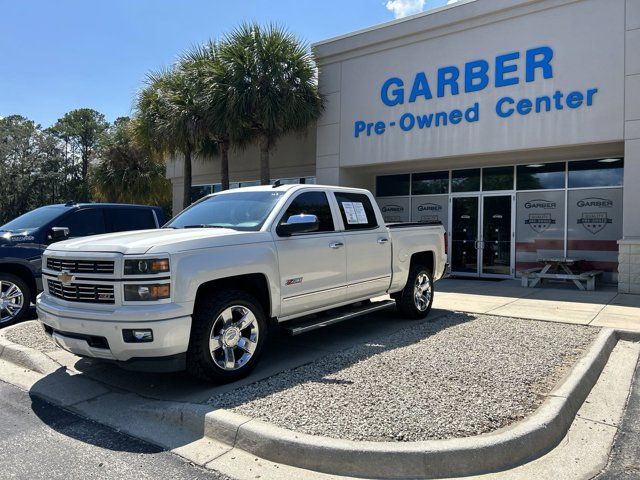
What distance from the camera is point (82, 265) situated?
15.0 feet

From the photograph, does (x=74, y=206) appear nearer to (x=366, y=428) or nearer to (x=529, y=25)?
(x=366, y=428)

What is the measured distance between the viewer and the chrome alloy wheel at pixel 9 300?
25.0 feet

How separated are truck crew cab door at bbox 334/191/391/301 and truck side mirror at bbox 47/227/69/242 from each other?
4.34 m

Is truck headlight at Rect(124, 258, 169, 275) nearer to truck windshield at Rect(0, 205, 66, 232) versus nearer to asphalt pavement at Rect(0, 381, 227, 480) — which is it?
asphalt pavement at Rect(0, 381, 227, 480)

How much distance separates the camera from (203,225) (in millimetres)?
5582

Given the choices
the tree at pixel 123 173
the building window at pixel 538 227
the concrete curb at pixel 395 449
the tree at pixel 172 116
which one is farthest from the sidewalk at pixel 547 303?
the tree at pixel 123 173

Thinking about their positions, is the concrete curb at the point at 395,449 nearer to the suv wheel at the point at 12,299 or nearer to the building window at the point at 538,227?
the suv wheel at the point at 12,299

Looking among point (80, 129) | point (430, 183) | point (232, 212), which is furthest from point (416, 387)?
point (80, 129)

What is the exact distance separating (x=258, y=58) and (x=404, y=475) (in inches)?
513

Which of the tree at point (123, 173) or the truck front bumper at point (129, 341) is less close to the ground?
the tree at point (123, 173)

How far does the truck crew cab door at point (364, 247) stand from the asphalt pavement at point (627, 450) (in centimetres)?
307

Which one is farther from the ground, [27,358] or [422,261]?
[422,261]

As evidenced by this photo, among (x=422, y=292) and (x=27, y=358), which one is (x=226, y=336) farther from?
(x=422, y=292)

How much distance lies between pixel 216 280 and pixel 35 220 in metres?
5.27
